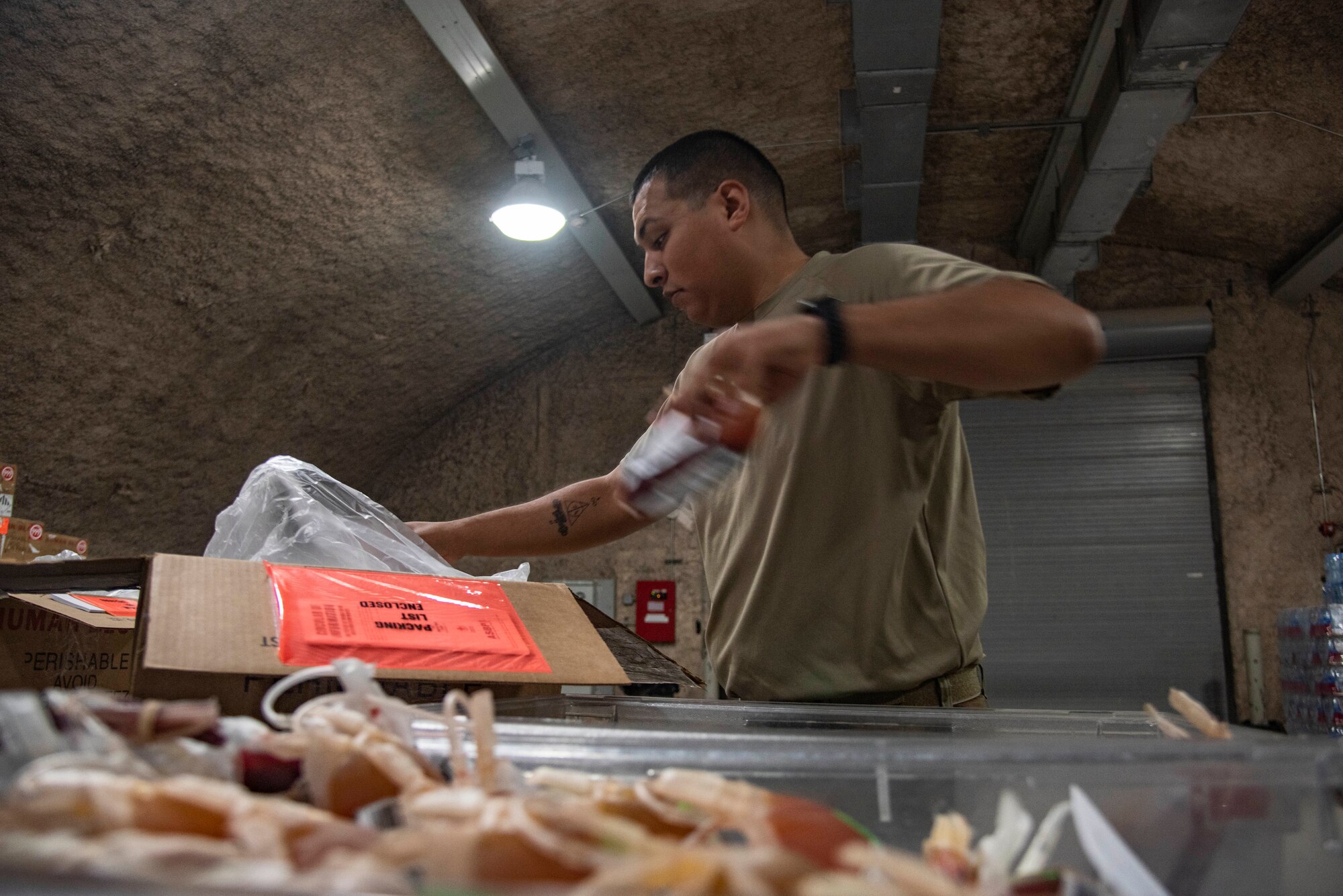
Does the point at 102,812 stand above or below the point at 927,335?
below

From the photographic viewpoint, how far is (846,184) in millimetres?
4602

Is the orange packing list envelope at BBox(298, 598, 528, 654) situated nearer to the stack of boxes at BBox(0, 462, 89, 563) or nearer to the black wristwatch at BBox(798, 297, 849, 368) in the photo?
the black wristwatch at BBox(798, 297, 849, 368)

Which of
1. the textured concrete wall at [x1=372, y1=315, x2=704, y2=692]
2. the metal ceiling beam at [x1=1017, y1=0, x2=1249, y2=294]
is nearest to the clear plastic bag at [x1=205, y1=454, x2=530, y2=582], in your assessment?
the metal ceiling beam at [x1=1017, y1=0, x2=1249, y2=294]

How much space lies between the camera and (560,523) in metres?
1.78

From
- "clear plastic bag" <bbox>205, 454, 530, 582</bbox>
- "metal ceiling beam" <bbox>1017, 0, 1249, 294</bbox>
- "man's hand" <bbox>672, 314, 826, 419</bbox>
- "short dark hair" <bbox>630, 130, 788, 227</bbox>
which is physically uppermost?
"metal ceiling beam" <bbox>1017, 0, 1249, 294</bbox>

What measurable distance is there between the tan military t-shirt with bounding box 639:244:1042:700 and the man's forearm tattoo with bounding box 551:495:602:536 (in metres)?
0.48

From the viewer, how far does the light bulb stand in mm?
3701

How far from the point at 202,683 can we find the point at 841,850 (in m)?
0.73

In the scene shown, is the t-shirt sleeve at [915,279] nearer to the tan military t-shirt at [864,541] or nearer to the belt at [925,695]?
the tan military t-shirt at [864,541]

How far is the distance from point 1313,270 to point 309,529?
18.6 ft

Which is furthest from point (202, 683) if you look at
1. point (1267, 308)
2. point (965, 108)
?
point (1267, 308)

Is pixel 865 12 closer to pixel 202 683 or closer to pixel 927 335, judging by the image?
pixel 927 335

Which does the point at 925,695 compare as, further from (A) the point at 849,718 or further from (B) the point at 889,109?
(B) the point at 889,109

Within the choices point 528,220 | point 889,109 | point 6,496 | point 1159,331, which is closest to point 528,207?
point 528,220
